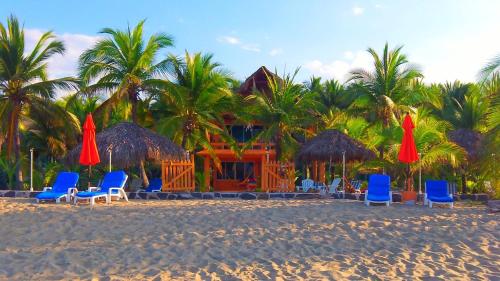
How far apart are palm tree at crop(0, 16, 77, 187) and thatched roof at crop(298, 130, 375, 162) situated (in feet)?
27.1

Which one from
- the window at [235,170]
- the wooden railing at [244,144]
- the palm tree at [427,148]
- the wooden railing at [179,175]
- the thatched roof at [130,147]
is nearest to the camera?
the palm tree at [427,148]

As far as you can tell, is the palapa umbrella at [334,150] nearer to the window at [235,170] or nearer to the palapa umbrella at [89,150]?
the palapa umbrella at [89,150]

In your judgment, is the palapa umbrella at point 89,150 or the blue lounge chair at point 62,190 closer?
the blue lounge chair at point 62,190

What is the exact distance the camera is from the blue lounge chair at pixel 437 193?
1107 centimetres

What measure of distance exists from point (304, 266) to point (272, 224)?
8.20 ft

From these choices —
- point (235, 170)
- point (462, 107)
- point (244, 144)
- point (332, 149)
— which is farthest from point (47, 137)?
point (462, 107)

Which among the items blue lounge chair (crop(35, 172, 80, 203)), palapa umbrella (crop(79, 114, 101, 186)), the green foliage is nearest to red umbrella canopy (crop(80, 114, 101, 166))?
palapa umbrella (crop(79, 114, 101, 186))

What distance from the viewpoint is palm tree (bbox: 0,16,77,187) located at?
52.0 ft

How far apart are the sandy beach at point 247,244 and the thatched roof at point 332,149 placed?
406 centimetres

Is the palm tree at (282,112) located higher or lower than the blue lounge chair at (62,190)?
higher

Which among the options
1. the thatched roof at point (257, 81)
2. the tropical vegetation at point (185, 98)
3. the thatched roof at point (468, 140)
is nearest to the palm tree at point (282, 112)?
the tropical vegetation at point (185, 98)

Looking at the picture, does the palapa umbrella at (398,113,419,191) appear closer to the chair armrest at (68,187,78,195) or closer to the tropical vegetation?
the tropical vegetation

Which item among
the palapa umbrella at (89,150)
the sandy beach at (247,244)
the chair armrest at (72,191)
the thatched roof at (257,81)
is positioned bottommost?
the sandy beach at (247,244)

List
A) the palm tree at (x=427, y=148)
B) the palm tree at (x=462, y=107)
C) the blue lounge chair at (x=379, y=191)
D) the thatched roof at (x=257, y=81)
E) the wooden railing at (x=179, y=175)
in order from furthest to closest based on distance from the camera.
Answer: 1. the palm tree at (x=462, y=107)
2. the thatched roof at (x=257, y=81)
3. the wooden railing at (x=179, y=175)
4. the palm tree at (x=427, y=148)
5. the blue lounge chair at (x=379, y=191)
